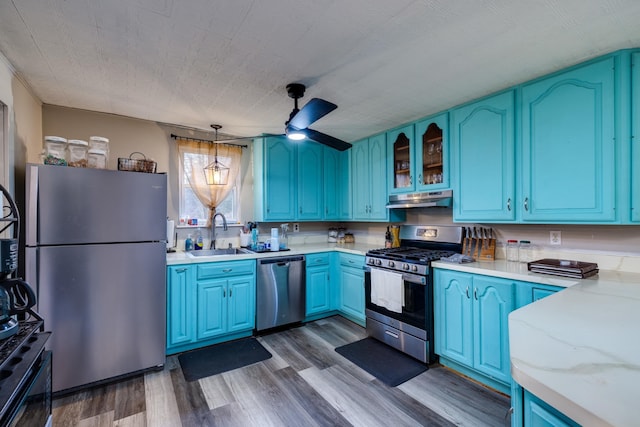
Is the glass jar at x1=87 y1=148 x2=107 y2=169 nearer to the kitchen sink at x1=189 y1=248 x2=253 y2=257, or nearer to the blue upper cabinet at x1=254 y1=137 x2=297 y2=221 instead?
the kitchen sink at x1=189 y1=248 x2=253 y2=257

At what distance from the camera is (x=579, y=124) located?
6.28 feet

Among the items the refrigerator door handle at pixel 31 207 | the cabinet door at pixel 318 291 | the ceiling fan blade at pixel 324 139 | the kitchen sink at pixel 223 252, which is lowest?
the cabinet door at pixel 318 291

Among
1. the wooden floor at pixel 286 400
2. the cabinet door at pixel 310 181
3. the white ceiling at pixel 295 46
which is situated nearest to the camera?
the white ceiling at pixel 295 46

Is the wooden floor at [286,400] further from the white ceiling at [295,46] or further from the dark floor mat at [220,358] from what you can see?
the white ceiling at [295,46]

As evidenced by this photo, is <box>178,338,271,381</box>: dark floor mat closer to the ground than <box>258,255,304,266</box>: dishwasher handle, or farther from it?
closer to the ground

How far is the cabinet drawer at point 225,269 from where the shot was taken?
8.98 ft

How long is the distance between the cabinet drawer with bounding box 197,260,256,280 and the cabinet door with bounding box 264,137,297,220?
2.35 feet

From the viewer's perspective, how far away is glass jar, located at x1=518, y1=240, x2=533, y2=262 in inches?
93.6

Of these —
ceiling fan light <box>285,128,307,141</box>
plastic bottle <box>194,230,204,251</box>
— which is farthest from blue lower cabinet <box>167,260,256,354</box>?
ceiling fan light <box>285,128,307,141</box>

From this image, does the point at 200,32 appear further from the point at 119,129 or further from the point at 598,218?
the point at 598,218

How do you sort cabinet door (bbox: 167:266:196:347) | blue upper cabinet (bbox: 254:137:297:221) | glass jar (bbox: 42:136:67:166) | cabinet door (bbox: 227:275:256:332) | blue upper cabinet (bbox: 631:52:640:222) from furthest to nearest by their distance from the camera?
blue upper cabinet (bbox: 254:137:297:221) → cabinet door (bbox: 227:275:256:332) → cabinet door (bbox: 167:266:196:347) → glass jar (bbox: 42:136:67:166) → blue upper cabinet (bbox: 631:52:640:222)

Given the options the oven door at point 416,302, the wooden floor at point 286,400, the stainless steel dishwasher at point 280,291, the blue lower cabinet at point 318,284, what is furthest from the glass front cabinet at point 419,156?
the wooden floor at point 286,400

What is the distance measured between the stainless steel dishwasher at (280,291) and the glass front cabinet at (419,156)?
1.42 metres

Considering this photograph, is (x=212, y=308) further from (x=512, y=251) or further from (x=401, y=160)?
(x=512, y=251)
